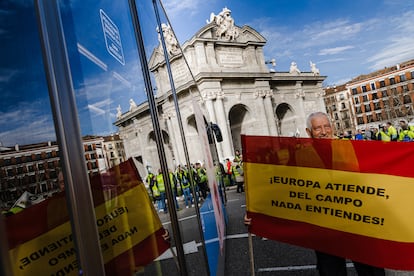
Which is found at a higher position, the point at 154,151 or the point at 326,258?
the point at 154,151

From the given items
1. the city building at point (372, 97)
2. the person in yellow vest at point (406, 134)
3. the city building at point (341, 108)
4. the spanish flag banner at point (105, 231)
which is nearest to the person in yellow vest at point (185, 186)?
the spanish flag banner at point (105, 231)

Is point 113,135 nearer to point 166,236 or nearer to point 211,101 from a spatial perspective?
point 166,236

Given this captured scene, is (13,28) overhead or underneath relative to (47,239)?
overhead

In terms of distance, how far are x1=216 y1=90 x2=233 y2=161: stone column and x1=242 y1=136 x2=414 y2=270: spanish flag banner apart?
69.5ft

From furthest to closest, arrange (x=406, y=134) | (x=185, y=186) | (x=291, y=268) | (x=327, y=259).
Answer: (x=406, y=134), (x=291, y=268), (x=327, y=259), (x=185, y=186)

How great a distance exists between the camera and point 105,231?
→ 0.93 meters

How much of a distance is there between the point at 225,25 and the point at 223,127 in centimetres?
1049

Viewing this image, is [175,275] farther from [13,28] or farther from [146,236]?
[13,28]

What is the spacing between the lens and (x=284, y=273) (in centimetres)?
373

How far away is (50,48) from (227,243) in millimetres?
5014

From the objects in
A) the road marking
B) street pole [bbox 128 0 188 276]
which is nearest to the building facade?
the road marking

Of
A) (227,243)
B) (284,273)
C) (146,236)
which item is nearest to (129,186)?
(146,236)

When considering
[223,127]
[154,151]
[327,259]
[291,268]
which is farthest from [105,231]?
[223,127]

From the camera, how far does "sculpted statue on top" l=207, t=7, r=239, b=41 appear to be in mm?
29688
